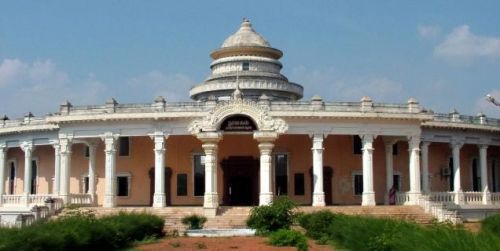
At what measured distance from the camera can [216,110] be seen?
106 ft

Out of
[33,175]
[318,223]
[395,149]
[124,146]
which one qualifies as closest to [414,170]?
[395,149]

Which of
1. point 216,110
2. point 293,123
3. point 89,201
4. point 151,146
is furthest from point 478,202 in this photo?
point 89,201

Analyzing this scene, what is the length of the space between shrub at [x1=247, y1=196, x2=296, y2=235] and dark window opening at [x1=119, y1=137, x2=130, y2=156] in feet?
48.4

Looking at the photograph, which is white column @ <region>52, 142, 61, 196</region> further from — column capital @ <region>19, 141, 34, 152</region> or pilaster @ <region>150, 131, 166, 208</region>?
pilaster @ <region>150, 131, 166, 208</region>

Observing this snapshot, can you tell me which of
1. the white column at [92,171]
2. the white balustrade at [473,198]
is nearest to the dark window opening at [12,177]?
the white column at [92,171]

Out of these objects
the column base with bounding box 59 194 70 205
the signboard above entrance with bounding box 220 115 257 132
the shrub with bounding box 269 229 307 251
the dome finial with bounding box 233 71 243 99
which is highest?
the dome finial with bounding box 233 71 243 99

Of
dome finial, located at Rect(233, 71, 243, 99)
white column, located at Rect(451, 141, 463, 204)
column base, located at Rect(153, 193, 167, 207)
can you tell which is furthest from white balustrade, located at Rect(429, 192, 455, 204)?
column base, located at Rect(153, 193, 167, 207)

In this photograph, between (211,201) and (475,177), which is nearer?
(211,201)

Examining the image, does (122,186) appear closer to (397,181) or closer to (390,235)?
(397,181)

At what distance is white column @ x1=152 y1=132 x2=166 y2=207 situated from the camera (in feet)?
111

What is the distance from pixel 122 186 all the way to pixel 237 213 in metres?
9.82

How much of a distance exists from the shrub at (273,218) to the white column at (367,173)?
8843 millimetres

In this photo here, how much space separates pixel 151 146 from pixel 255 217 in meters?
13.9

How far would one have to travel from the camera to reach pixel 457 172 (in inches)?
1507
